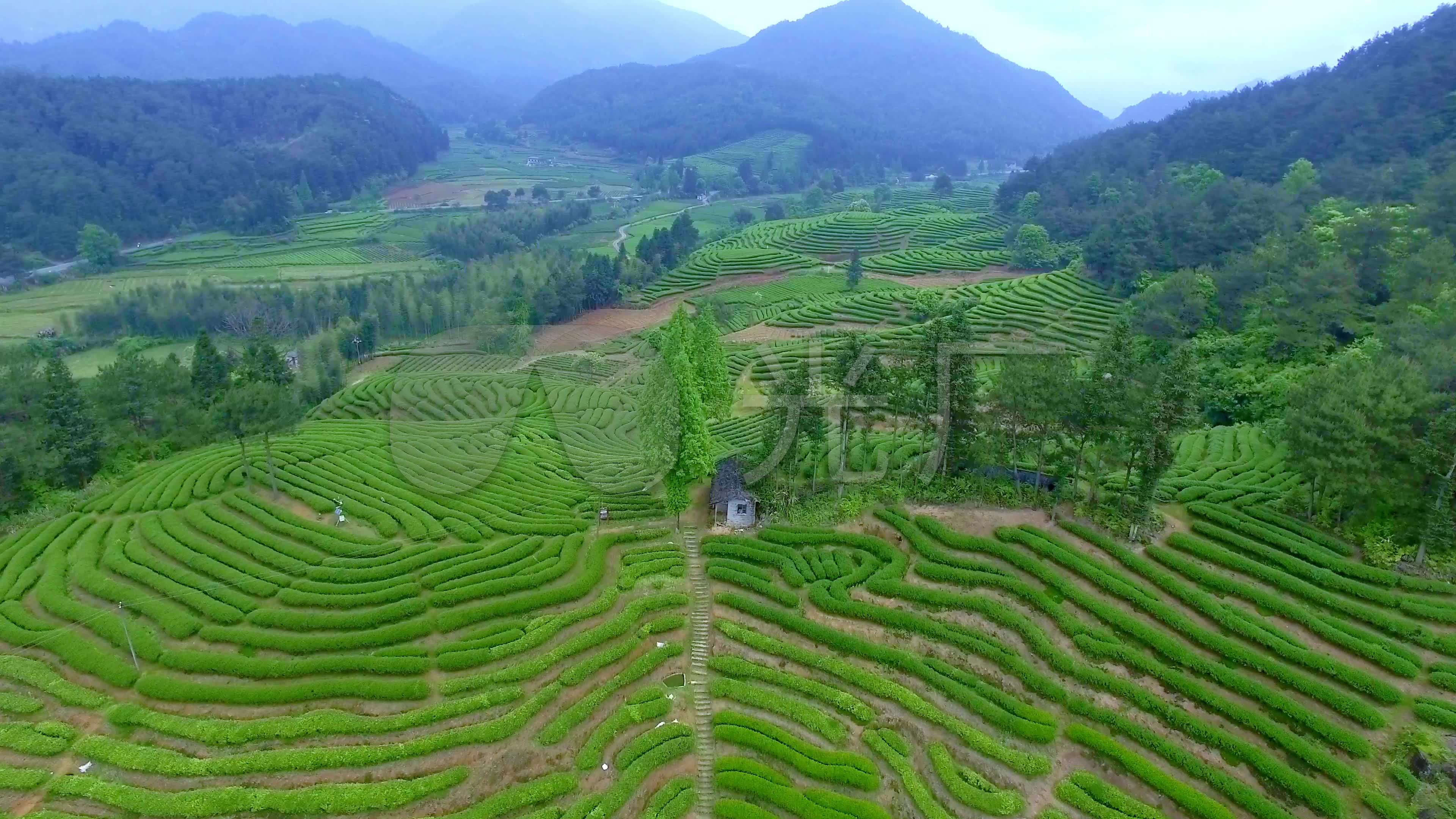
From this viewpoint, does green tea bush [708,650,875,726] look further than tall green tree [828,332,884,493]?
No

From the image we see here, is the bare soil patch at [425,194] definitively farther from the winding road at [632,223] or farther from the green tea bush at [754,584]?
the green tea bush at [754,584]

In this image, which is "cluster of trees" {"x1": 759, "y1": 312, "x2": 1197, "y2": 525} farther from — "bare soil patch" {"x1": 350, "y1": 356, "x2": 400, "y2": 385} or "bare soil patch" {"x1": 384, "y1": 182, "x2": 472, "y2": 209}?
"bare soil patch" {"x1": 384, "y1": 182, "x2": 472, "y2": 209}

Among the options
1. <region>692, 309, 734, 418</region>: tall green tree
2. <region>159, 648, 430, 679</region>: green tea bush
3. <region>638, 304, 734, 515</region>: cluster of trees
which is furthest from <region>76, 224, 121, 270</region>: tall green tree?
<region>638, 304, 734, 515</region>: cluster of trees

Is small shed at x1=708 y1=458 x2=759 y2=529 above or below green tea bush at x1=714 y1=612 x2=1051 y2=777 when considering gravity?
above

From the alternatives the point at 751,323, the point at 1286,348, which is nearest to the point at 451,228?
A: the point at 751,323

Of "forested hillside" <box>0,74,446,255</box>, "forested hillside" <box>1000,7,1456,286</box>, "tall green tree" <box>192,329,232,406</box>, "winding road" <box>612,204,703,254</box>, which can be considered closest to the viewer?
"tall green tree" <box>192,329,232,406</box>

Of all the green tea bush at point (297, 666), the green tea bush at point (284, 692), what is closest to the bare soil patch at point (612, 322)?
the green tea bush at point (297, 666)

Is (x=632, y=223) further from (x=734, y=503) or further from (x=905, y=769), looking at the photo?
(x=905, y=769)

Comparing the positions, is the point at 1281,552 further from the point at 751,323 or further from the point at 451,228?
the point at 451,228
